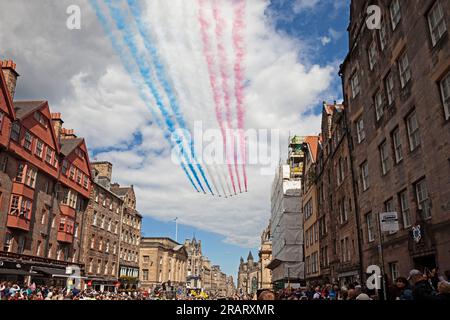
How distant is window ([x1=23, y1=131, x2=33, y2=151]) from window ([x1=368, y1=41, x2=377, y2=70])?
29.1m

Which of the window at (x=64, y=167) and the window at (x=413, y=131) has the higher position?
the window at (x=64, y=167)

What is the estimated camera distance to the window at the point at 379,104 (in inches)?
847

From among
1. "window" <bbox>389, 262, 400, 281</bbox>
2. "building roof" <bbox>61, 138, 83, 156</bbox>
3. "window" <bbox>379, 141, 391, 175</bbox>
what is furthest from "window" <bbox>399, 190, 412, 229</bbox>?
"building roof" <bbox>61, 138, 83, 156</bbox>

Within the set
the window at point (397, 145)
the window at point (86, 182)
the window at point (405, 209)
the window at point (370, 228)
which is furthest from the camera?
the window at point (86, 182)

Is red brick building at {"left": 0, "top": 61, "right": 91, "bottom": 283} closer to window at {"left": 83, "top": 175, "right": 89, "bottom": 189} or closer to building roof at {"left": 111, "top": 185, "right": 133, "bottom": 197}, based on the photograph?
window at {"left": 83, "top": 175, "right": 89, "bottom": 189}

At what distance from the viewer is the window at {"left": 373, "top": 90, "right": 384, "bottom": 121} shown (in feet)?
70.6

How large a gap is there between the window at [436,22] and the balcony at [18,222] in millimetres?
32150

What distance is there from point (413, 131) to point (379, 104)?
4.84 m

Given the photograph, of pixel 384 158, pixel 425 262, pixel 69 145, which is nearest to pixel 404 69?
pixel 384 158

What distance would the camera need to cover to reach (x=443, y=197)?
46.9ft

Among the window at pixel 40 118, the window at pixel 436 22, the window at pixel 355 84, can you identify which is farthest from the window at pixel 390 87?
the window at pixel 40 118

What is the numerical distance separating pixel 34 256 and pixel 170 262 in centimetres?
6071

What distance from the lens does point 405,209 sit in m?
18.3

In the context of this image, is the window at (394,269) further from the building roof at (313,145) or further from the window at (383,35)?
the building roof at (313,145)
